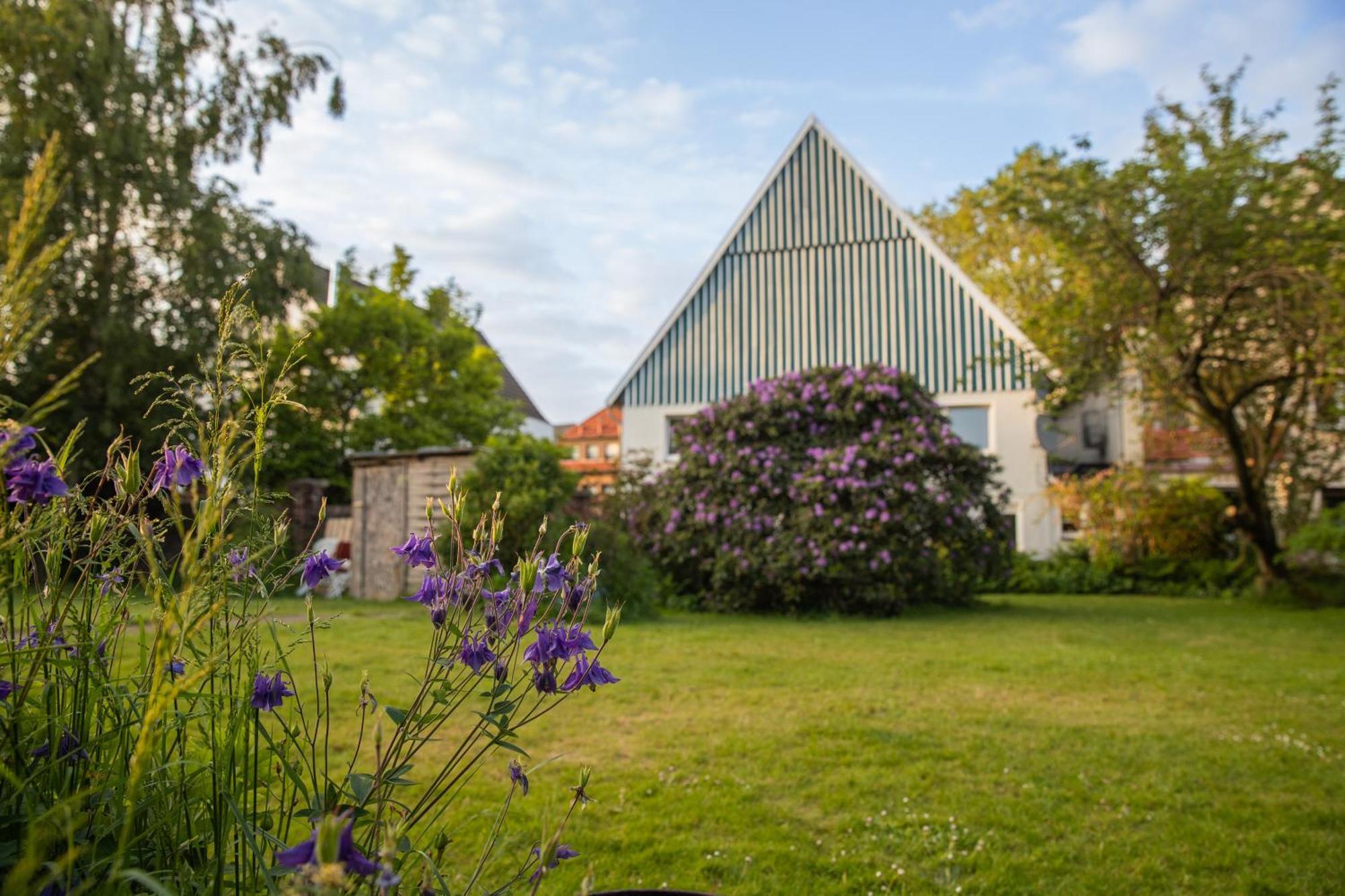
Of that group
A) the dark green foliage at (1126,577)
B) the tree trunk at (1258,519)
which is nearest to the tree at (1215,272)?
the tree trunk at (1258,519)

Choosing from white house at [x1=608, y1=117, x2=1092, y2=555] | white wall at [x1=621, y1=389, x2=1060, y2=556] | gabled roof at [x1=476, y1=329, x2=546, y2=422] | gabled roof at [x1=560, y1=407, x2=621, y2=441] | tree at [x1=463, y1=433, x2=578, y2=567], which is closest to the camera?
tree at [x1=463, y1=433, x2=578, y2=567]

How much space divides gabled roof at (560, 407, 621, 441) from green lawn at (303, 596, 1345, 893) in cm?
4565

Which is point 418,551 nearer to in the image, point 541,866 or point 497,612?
point 497,612

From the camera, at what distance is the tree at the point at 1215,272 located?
426 inches

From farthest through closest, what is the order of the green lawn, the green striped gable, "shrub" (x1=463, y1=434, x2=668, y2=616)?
the green striped gable
"shrub" (x1=463, y1=434, x2=668, y2=616)
the green lawn

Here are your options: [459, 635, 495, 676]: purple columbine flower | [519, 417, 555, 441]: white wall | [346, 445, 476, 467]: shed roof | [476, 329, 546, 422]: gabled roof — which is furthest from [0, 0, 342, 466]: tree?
[519, 417, 555, 441]: white wall

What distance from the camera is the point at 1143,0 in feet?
Result: 31.7

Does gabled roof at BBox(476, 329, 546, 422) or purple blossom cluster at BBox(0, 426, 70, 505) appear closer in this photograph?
purple blossom cluster at BBox(0, 426, 70, 505)

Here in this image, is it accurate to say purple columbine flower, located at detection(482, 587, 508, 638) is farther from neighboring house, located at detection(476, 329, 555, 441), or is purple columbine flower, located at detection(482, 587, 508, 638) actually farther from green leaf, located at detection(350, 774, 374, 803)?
neighboring house, located at detection(476, 329, 555, 441)

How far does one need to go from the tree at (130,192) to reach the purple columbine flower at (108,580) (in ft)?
43.6

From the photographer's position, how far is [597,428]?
179 ft

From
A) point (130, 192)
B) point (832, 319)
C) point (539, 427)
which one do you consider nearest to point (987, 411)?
point (832, 319)

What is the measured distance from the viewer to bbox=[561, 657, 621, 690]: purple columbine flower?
1367mm

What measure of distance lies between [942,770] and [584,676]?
3.13 m
